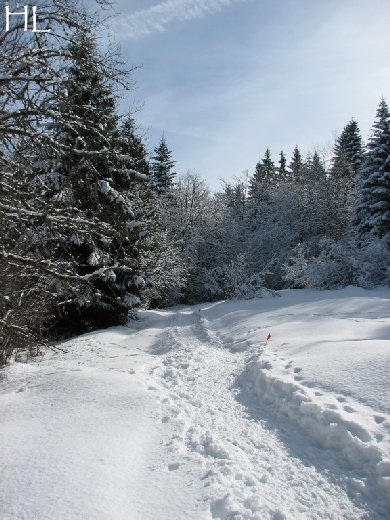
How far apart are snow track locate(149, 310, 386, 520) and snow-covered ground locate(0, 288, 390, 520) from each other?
16 millimetres

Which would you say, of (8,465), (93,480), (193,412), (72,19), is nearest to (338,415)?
(193,412)

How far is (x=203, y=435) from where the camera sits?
16.0 feet

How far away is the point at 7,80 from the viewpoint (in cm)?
398

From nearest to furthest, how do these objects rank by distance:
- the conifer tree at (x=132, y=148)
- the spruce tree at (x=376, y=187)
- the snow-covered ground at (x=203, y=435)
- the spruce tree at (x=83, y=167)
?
the snow-covered ground at (x=203, y=435), the spruce tree at (x=83, y=167), the conifer tree at (x=132, y=148), the spruce tree at (x=376, y=187)

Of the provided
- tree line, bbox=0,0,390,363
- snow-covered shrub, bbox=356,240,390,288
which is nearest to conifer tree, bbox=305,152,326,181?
tree line, bbox=0,0,390,363

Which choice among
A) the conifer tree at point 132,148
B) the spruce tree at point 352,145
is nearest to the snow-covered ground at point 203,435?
the conifer tree at point 132,148

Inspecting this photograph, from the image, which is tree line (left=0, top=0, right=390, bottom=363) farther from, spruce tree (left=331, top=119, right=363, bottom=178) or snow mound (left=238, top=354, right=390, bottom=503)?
snow mound (left=238, top=354, right=390, bottom=503)

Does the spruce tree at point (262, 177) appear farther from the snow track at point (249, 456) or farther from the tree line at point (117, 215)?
the snow track at point (249, 456)

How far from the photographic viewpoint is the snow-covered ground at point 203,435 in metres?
3.45

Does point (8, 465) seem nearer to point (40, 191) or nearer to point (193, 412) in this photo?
point (193, 412)

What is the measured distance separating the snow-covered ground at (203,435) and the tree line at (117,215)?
4.58 feet

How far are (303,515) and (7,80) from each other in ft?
16.2

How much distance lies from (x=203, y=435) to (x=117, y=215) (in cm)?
320

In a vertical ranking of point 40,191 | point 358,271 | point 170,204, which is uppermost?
point 170,204
